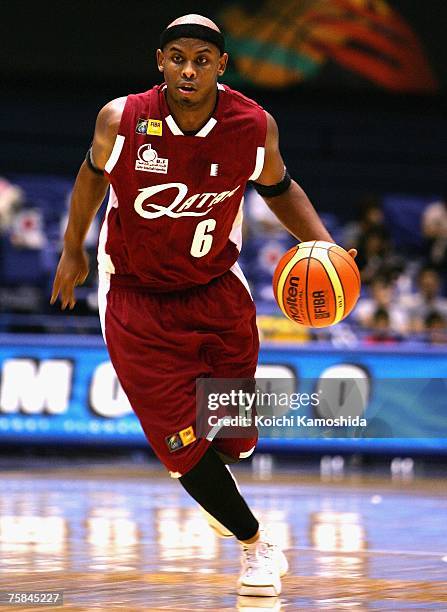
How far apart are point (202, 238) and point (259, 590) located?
52.4 inches

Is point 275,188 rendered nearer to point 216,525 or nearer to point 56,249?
point 216,525

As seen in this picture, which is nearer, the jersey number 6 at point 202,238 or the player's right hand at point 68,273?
the jersey number 6 at point 202,238

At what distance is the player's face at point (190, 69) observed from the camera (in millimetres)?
4840

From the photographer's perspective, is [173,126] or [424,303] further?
[424,303]

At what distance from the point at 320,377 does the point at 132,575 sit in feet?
21.8

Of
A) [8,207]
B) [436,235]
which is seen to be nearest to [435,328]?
[436,235]

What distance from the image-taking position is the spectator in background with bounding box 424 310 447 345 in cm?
1250

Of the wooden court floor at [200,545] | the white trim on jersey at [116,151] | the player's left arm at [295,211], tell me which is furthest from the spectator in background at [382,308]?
the white trim on jersey at [116,151]

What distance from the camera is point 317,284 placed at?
503 centimetres

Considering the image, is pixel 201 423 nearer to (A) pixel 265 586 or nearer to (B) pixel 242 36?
(A) pixel 265 586

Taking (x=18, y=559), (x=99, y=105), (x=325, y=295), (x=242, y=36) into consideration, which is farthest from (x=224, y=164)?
(x=99, y=105)

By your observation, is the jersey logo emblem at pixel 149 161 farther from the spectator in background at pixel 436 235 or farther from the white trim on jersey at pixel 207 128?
the spectator in background at pixel 436 235

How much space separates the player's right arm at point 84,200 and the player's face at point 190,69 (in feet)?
0.77

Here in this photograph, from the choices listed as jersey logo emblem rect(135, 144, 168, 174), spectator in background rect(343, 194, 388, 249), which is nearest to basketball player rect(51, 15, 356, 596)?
jersey logo emblem rect(135, 144, 168, 174)
